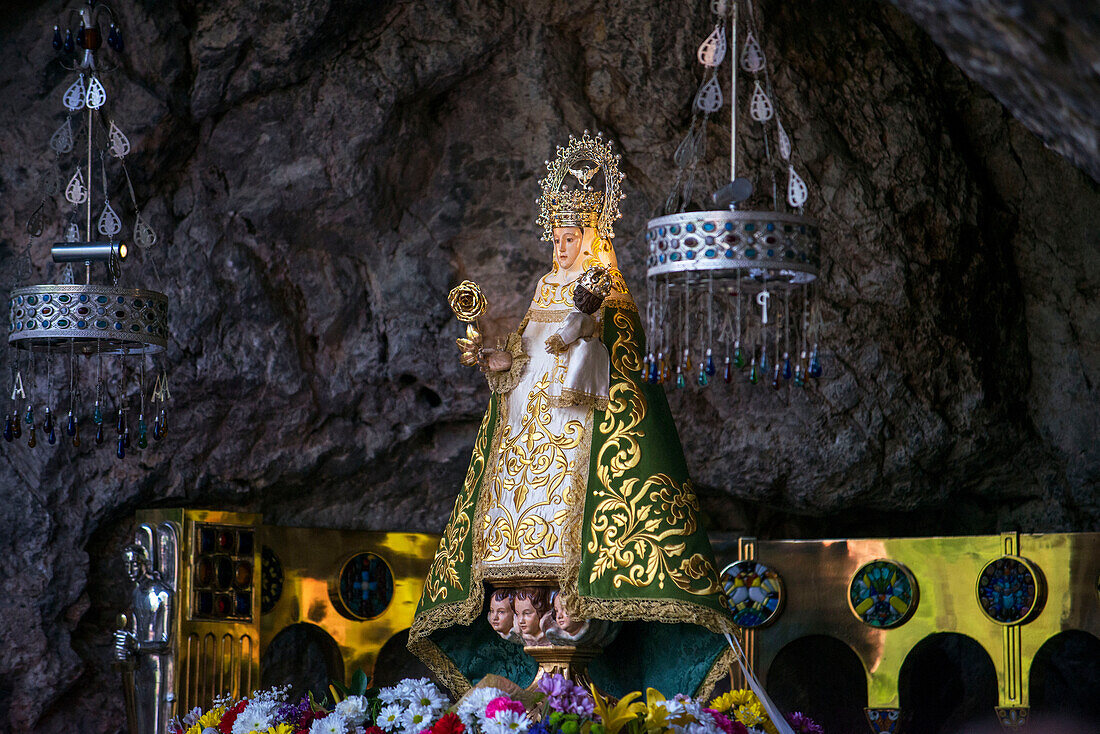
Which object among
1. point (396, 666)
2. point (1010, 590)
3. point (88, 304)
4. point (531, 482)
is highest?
point (88, 304)

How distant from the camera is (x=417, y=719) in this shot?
14.1 ft

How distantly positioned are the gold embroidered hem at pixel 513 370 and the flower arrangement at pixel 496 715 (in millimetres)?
1408

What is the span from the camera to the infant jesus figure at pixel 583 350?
5.41 metres

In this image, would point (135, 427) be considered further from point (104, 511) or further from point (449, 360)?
point (449, 360)

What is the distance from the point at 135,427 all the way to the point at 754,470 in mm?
2916

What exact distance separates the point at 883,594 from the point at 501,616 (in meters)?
1.75

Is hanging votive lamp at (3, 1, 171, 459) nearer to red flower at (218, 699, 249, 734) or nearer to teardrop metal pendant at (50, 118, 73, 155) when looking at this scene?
teardrop metal pendant at (50, 118, 73, 155)

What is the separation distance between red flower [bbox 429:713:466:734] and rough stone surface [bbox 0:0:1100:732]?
2.74 meters

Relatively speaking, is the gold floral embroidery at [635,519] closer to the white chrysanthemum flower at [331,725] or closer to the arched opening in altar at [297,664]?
the white chrysanthemum flower at [331,725]

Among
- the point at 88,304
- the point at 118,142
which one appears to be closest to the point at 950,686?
the point at 88,304

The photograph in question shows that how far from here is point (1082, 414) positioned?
648cm

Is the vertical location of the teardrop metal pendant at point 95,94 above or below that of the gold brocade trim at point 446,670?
above


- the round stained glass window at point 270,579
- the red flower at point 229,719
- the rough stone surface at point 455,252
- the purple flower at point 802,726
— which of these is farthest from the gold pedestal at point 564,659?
the rough stone surface at point 455,252

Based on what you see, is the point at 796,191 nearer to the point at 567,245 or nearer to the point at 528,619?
the point at 567,245
